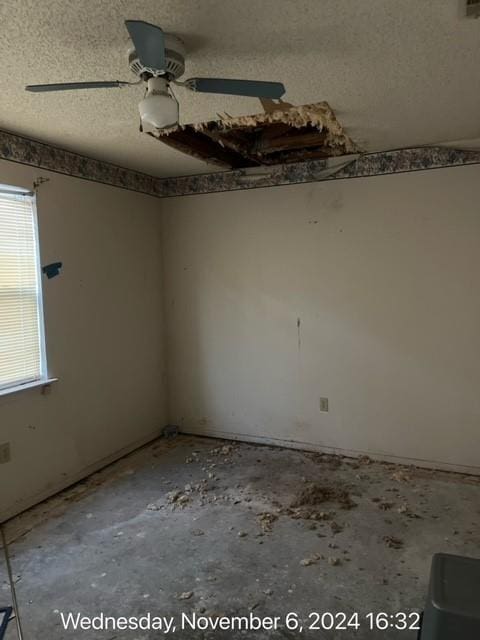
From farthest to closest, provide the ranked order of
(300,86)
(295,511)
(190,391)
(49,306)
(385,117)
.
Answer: (190,391) < (49,306) < (295,511) < (385,117) < (300,86)

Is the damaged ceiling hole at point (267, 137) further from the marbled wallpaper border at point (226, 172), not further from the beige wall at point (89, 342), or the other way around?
the beige wall at point (89, 342)

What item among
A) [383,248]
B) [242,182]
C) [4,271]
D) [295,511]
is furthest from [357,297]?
[4,271]

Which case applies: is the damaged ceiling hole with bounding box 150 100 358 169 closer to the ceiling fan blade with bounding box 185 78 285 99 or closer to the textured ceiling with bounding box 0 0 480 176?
the textured ceiling with bounding box 0 0 480 176

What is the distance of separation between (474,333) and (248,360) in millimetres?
1904

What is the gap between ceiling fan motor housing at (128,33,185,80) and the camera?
1849 millimetres

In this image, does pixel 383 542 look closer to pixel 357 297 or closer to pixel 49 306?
pixel 357 297

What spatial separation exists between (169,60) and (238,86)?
338 millimetres

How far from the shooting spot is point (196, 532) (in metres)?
2.84

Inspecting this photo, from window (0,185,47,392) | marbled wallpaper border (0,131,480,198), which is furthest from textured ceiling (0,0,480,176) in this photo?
window (0,185,47,392)

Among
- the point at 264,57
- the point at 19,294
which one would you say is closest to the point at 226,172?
the point at 19,294

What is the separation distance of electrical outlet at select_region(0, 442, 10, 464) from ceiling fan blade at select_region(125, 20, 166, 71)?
2492mm

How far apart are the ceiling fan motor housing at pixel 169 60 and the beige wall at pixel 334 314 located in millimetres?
2228

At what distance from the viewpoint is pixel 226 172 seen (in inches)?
168

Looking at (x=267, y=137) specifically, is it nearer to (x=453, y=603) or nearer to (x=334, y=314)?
(x=334, y=314)
